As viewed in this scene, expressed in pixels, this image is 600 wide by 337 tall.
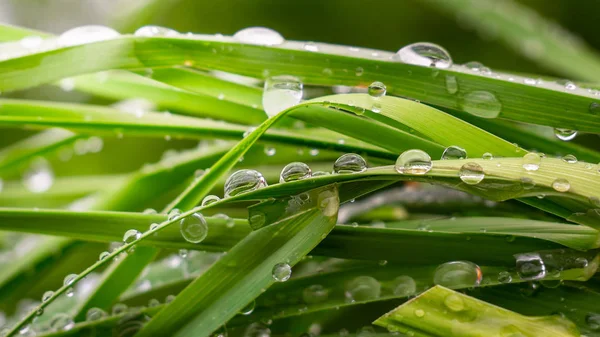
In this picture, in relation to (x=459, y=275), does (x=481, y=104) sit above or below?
above

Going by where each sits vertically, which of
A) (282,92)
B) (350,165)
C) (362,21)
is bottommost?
(350,165)

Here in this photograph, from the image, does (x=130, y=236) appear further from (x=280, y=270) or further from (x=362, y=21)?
(x=362, y=21)

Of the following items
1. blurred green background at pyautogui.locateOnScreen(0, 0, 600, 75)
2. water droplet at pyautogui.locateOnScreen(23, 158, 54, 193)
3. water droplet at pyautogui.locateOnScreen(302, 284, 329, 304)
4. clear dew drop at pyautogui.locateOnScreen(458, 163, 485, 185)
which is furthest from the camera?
blurred green background at pyautogui.locateOnScreen(0, 0, 600, 75)

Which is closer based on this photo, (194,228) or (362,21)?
(194,228)

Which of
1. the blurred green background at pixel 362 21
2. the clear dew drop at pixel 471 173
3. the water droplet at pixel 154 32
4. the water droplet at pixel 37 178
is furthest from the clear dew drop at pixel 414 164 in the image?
the blurred green background at pixel 362 21

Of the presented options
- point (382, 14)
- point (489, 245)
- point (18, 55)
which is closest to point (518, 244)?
point (489, 245)

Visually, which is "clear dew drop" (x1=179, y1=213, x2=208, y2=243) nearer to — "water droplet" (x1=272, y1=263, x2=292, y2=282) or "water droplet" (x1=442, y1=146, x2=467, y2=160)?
"water droplet" (x1=272, y1=263, x2=292, y2=282)

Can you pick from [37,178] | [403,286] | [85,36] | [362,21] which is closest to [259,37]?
[85,36]

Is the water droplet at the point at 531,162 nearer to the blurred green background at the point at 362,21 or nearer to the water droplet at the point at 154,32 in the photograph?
the water droplet at the point at 154,32

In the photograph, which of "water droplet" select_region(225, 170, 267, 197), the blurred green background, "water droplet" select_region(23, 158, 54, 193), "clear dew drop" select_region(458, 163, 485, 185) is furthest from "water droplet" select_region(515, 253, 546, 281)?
the blurred green background
